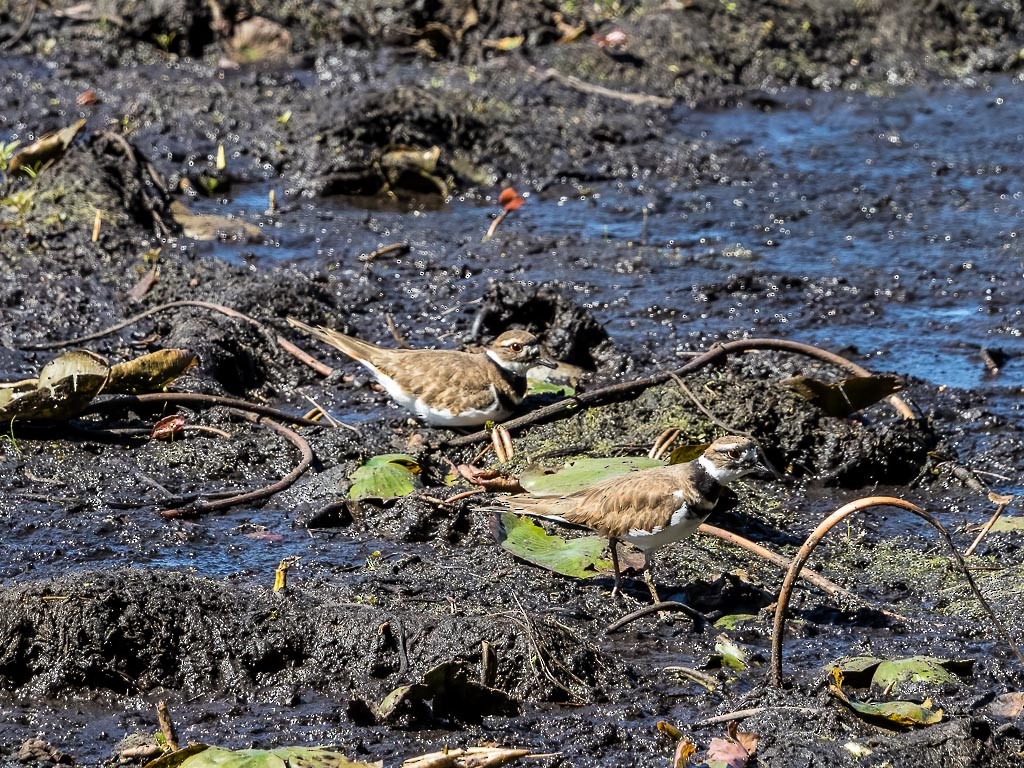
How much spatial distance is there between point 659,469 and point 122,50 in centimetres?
994

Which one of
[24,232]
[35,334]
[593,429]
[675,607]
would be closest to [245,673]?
[675,607]

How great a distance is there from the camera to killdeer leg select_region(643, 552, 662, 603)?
598cm

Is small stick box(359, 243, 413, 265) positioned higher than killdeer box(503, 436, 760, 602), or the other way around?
killdeer box(503, 436, 760, 602)

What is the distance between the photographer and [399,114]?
38.3 feet

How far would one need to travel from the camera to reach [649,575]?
6.21 metres

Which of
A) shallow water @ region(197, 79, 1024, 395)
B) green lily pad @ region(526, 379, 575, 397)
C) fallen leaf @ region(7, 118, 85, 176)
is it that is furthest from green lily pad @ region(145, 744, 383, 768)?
fallen leaf @ region(7, 118, 85, 176)

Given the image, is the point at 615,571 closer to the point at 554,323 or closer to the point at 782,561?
the point at 782,561

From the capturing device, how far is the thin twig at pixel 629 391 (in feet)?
24.7

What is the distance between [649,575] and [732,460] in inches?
27.7

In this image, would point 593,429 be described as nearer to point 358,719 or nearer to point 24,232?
point 358,719

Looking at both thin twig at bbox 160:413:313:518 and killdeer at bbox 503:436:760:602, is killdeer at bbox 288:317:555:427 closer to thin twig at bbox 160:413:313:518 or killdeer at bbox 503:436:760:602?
thin twig at bbox 160:413:313:518

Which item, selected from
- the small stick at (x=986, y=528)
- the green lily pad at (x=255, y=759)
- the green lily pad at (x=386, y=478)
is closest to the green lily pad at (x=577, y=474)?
the green lily pad at (x=386, y=478)

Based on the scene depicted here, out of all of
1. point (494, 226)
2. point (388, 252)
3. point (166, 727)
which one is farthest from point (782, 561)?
point (494, 226)

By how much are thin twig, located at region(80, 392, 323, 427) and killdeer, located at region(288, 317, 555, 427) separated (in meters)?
0.57
